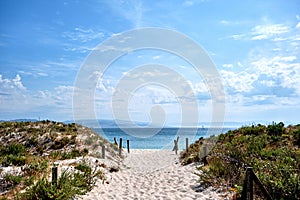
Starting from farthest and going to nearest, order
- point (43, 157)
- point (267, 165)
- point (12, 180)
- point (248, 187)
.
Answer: point (43, 157)
point (267, 165)
point (12, 180)
point (248, 187)

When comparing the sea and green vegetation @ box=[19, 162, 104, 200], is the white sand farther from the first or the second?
the sea

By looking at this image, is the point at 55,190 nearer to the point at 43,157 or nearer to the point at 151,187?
the point at 151,187

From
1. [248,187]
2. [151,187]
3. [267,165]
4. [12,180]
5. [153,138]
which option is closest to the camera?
[248,187]

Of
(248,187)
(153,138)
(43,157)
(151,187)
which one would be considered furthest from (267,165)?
(153,138)

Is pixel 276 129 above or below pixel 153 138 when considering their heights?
above

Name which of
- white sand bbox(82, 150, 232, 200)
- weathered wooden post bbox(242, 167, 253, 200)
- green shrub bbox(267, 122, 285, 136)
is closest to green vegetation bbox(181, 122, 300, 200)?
green shrub bbox(267, 122, 285, 136)

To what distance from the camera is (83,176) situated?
10133mm

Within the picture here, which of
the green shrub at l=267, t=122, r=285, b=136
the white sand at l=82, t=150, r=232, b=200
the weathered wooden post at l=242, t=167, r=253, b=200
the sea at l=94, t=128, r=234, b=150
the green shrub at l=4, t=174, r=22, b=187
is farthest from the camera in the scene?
the sea at l=94, t=128, r=234, b=150

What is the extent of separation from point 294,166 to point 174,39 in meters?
13.1

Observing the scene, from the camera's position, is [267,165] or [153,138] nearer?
[267,165]

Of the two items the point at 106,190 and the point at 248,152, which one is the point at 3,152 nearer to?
the point at 106,190

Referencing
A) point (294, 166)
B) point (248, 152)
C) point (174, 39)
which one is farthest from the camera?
point (174, 39)

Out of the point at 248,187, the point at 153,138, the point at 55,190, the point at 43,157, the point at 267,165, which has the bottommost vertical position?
the point at 153,138

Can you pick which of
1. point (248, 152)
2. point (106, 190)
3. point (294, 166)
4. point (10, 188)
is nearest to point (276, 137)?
point (248, 152)
